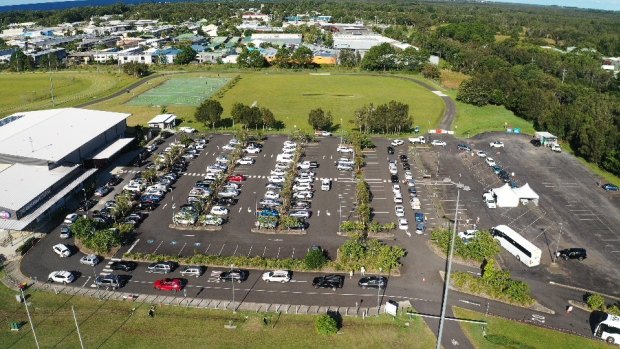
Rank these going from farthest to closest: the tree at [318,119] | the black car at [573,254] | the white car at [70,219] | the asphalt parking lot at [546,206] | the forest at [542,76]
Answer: the tree at [318,119]
the forest at [542,76]
the white car at [70,219]
the black car at [573,254]
the asphalt parking lot at [546,206]

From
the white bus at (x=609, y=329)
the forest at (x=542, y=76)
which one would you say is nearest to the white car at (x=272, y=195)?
the white bus at (x=609, y=329)

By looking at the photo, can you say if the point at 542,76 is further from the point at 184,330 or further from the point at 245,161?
the point at 184,330

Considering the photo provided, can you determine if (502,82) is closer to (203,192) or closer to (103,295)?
(203,192)

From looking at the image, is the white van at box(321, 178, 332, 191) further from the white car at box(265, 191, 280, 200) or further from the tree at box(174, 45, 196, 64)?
the tree at box(174, 45, 196, 64)

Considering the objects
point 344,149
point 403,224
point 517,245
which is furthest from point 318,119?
point 517,245

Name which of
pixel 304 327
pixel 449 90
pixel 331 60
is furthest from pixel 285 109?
pixel 304 327

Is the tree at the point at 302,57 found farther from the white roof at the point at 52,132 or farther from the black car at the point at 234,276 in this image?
the black car at the point at 234,276

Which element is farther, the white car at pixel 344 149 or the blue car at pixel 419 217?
the white car at pixel 344 149
